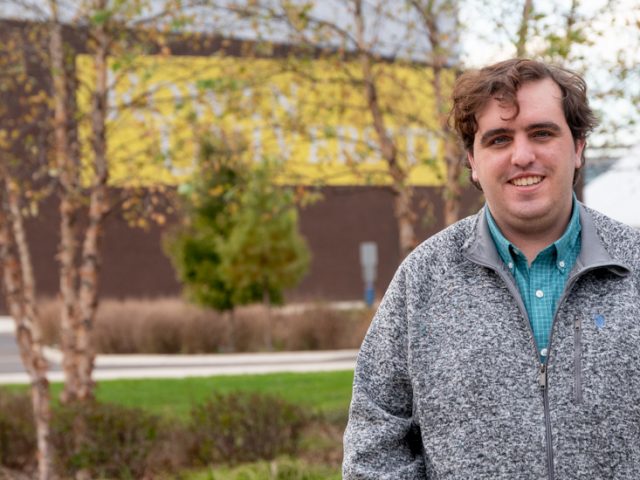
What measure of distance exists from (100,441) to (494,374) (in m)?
5.96

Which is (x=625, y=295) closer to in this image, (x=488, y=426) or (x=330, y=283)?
(x=488, y=426)

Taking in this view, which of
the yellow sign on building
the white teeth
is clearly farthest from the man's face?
the yellow sign on building

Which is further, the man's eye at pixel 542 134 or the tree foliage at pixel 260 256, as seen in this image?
the tree foliage at pixel 260 256

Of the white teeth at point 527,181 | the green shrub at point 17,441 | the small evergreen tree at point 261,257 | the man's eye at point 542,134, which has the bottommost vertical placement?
the green shrub at point 17,441

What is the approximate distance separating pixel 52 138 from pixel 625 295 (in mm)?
7594

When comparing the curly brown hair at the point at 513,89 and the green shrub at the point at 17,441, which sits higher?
the curly brown hair at the point at 513,89

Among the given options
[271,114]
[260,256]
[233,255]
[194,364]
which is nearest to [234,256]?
[233,255]

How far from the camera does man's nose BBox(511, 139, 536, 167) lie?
2.32 metres

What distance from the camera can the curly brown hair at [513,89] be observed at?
2.34m

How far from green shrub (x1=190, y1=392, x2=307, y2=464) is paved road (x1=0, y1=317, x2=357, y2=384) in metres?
7.61

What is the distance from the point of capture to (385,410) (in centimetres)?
243

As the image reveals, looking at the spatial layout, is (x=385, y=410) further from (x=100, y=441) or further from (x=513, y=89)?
(x=100, y=441)

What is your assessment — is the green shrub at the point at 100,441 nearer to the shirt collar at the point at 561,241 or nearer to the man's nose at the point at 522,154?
the shirt collar at the point at 561,241

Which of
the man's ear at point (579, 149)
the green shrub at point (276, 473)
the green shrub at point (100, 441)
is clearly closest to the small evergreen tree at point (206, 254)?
the green shrub at point (100, 441)
